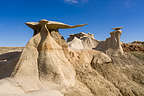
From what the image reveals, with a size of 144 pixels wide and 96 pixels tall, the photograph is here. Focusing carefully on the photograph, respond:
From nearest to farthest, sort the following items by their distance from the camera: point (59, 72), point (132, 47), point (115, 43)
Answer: point (59, 72) < point (115, 43) < point (132, 47)

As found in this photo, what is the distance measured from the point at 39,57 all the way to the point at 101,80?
12.0 feet

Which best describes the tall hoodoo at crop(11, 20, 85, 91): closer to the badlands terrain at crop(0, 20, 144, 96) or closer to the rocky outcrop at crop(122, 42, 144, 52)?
the badlands terrain at crop(0, 20, 144, 96)

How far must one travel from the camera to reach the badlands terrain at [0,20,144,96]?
4.69 metres

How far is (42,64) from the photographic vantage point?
539 cm

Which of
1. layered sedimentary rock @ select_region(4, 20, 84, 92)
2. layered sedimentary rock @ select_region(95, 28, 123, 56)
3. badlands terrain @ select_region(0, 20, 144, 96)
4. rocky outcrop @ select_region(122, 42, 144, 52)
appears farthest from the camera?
rocky outcrop @ select_region(122, 42, 144, 52)

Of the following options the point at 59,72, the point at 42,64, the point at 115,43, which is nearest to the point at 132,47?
the point at 115,43

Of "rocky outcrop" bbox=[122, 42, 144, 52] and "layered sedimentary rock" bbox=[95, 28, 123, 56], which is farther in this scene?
"rocky outcrop" bbox=[122, 42, 144, 52]

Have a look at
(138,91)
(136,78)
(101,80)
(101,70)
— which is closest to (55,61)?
(101,80)

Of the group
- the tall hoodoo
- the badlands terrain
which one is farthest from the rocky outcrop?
A: the tall hoodoo

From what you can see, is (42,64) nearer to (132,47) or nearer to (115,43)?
(115,43)

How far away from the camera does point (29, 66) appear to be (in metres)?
5.24

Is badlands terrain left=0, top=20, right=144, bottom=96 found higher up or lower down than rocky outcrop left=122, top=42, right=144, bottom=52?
lower down

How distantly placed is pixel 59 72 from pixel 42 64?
2.86 feet

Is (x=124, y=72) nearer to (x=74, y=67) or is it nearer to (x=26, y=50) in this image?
(x=74, y=67)
